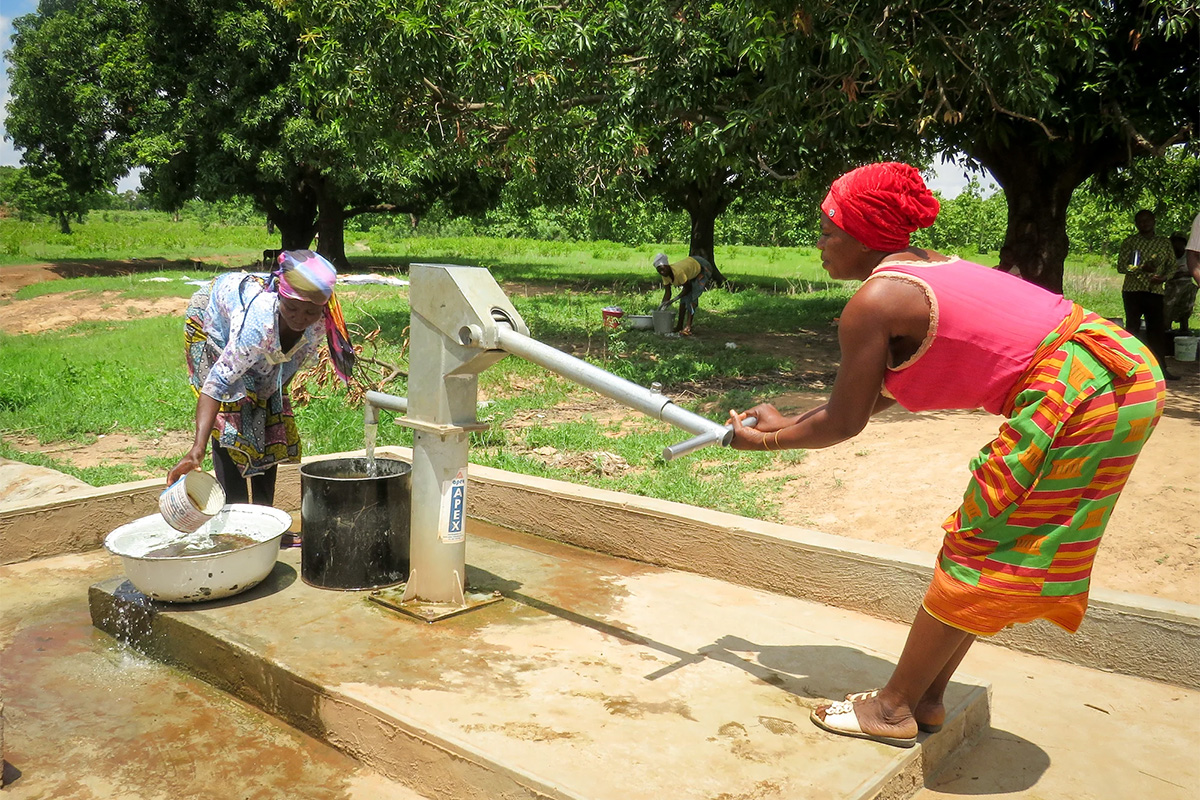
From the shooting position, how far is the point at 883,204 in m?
2.40

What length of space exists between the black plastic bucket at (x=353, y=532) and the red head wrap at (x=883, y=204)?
6.45 ft

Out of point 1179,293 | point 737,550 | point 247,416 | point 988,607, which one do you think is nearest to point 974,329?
point 988,607

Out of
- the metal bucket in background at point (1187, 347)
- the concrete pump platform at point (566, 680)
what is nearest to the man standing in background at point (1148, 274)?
the metal bucket in background at point (1187, 347)

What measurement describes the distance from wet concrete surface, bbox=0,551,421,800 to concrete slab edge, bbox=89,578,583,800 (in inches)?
1.6

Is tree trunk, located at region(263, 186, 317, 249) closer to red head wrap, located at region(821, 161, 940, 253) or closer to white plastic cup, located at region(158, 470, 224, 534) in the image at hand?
white plastic cup, located at region(158, 470, 224, 534)

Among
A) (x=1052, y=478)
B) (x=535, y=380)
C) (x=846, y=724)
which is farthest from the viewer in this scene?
(x=535, y=380)

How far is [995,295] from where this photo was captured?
2289 mm

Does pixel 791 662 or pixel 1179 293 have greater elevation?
pixel 1179 293

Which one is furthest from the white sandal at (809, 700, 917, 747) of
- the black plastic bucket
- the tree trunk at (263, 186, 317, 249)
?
the tree trunk at (263, 186, 317, 249)

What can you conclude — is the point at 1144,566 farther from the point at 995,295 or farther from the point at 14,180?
the point at 14,180

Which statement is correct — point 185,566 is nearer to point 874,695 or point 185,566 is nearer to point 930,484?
point 874,695

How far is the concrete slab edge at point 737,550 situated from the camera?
3.18 metres

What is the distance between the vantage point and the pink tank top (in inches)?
89.1

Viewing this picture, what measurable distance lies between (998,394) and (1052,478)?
0.23m
